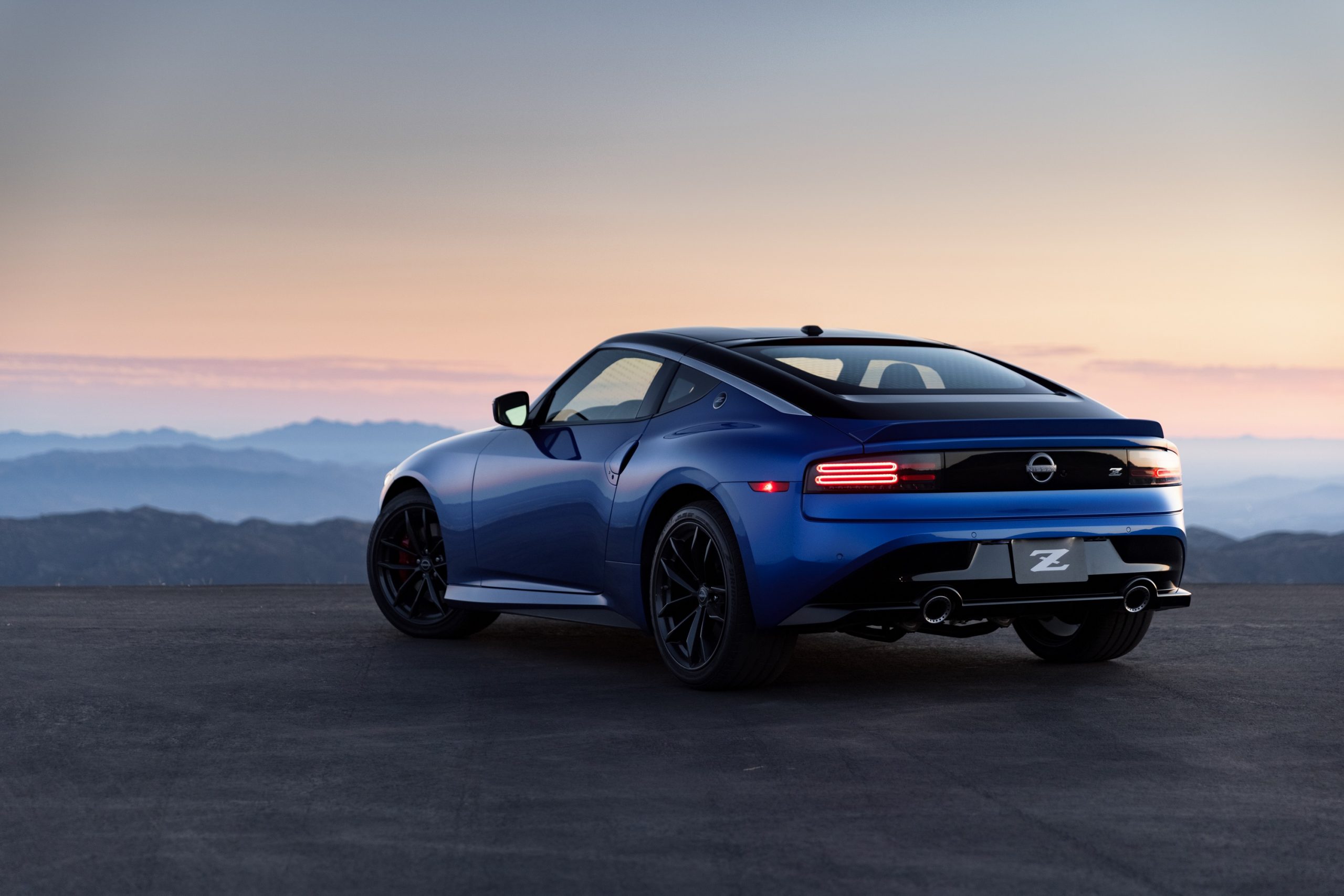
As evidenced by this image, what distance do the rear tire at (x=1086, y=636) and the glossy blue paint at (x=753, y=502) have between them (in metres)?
0.86

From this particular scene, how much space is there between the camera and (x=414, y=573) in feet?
28.7

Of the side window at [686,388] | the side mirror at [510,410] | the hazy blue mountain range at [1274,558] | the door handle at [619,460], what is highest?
the side window at [686,388]

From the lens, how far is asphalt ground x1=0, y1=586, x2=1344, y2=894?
375 centimetres

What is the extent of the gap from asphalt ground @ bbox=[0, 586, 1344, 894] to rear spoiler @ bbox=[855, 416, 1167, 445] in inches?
42.2

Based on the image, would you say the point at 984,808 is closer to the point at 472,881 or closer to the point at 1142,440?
the point at 472,881

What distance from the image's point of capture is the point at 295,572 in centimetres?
18762

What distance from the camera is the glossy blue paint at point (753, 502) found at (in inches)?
237

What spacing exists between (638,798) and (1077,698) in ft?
8.42

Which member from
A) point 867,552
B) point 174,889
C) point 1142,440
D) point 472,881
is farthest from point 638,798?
point 1142,440

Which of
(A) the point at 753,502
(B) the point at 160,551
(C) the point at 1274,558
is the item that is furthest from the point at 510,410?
(B) the point at 160,551

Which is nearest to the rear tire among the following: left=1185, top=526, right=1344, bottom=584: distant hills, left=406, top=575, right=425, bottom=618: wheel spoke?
left=406, top=575, right=425, bottom=618: wheel spoke

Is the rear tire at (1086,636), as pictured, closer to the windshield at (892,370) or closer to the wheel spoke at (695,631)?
the windshield at (892,370)

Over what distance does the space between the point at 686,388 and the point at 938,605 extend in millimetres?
1618

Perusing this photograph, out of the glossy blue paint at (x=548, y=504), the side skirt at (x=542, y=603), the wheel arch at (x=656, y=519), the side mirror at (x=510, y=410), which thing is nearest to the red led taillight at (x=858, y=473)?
the wheel arch at (x=656, y=519)
